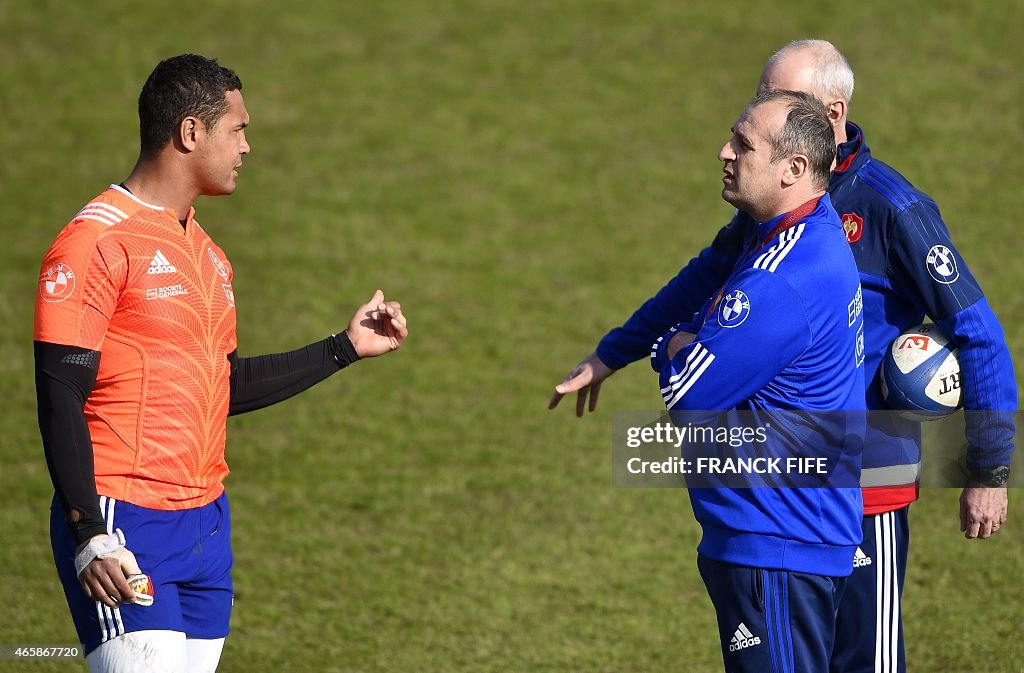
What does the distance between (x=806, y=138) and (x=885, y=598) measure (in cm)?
167

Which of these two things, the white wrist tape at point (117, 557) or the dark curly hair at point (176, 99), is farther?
the dark curly hair at point (176, 99)

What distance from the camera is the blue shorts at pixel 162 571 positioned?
3.68 m

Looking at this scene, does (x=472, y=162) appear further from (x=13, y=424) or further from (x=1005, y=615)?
(x=1005, y=615)

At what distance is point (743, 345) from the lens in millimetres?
3609

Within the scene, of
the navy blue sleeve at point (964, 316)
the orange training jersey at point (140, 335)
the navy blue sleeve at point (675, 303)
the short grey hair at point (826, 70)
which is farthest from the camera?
the navy blue sleeve at point (675, 303)

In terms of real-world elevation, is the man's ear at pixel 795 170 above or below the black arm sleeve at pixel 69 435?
above

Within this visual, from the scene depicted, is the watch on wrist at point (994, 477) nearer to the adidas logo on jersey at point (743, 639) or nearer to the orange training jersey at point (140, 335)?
the adidas logo on jersey at point (743, 639)

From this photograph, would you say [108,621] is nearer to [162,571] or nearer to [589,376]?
[162,571]

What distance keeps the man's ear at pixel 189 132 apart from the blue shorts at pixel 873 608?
2572mm

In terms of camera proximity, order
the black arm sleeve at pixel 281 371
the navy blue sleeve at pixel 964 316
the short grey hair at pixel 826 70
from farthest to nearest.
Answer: the short grey hair at pixel 826 70 → the black arm sleeve at pixel 281 371 → the navy blue sleeve at pixel 964 316

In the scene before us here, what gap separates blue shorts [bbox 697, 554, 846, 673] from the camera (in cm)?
375

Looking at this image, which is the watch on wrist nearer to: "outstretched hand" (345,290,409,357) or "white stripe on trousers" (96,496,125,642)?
"outstretched hand" (345,290,409,357)

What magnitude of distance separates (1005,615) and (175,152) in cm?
451

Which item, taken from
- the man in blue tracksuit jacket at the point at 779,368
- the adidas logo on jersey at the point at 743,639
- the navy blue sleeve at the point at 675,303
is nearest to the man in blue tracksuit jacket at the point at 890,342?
the navy blue sleeve at the point at 675,303
